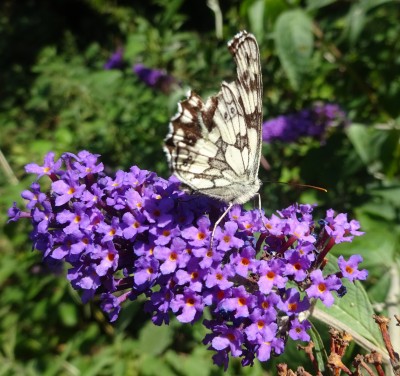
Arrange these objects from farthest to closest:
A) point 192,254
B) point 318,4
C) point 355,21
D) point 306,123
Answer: point 306,123
point 355,21
point 318,4
point 192,254

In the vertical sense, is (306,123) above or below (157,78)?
below

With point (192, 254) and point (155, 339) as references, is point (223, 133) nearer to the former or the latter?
point (192, 254)

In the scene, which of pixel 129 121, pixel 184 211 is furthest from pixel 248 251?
pixel 129 121

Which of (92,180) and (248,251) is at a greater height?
(92,180)

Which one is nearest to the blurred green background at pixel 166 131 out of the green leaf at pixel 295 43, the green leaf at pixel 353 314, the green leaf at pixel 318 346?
the green leaf at pixel 295 43

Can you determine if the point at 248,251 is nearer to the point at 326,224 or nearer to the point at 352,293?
the point at 326,224

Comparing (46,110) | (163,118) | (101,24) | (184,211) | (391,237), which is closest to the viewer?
(184,211)

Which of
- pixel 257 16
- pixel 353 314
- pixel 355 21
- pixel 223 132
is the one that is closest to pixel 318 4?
pixel 355 21
